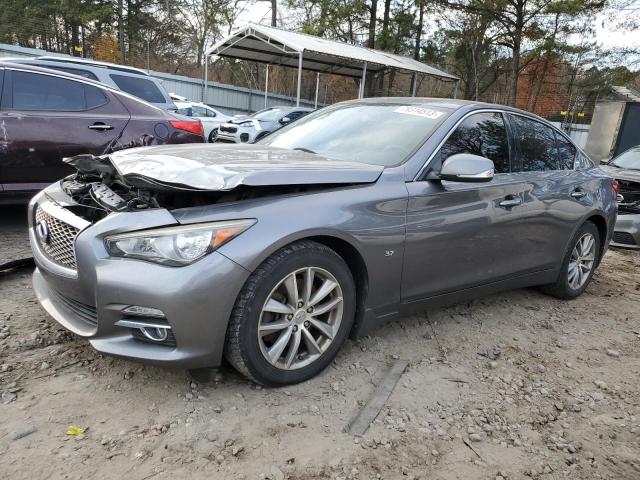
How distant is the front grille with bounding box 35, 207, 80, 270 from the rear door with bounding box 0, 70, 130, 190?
209cm

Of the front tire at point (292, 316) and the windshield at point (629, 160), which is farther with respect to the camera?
the windshield at point (629, 160)

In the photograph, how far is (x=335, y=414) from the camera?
245 centimetres

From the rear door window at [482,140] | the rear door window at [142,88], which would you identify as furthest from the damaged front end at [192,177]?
the rear door window at [142,88]

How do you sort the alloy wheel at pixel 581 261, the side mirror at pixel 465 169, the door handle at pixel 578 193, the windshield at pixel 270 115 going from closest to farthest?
the side mirror at pixel 465 169, the door handle at pixel 578 193, the alloy wheel at pixel 581 261, the windshield at pixel 270 115

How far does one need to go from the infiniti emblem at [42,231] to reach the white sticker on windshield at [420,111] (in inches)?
90.2

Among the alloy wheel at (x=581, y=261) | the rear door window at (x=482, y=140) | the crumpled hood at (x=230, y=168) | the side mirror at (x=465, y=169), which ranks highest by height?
the rear door window at (x=482, y=140)

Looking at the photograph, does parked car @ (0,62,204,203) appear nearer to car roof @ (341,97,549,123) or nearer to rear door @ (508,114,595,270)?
car roof @ (341,97,549,123)

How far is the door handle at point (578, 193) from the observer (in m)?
4.09

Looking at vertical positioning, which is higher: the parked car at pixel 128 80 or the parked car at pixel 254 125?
the parked car at pixel 128 80

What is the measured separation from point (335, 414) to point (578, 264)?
9.78 feet

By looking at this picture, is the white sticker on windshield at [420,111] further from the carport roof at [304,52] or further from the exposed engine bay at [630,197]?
the carport roof at [304,52]

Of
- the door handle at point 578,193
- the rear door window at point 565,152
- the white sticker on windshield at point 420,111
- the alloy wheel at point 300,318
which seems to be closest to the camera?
the alloy wheel at point 300,318

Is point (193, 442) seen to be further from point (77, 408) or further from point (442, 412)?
point (442, 412)

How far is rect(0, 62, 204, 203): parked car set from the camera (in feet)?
14.8
